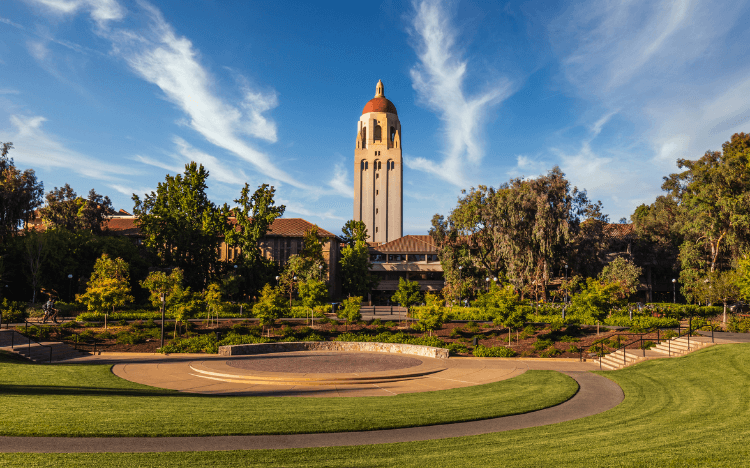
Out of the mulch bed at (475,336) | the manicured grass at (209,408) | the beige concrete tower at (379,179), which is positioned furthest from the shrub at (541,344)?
the beige concrete tower at (379,179)

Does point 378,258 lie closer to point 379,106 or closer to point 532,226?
point 532,226

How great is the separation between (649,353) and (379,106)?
84.8 metres

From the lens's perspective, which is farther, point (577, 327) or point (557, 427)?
point (577, 327)

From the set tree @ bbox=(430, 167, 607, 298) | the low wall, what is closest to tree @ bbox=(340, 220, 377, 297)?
tree @ bbox=(430, 167, 607, 298)

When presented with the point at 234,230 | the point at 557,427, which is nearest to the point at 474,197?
the point at 234,230

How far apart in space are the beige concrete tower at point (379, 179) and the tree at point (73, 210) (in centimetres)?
4841

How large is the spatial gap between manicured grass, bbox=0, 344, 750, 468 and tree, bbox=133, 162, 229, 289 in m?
41.1

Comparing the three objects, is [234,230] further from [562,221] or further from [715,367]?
[715,367]

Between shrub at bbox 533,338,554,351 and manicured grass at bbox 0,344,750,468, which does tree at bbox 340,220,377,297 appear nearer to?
shrub at bbox 533,338,554,351

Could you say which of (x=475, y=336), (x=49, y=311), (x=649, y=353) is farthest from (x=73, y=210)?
(x=649, y=353)

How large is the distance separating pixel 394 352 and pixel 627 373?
11.7 meters

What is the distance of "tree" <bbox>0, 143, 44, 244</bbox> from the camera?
1439 inches

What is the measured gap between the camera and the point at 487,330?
29.5 m

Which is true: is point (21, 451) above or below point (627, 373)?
above
